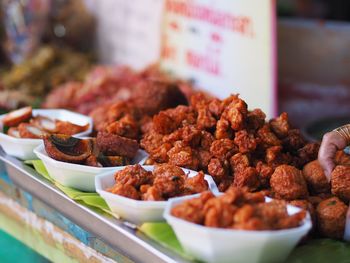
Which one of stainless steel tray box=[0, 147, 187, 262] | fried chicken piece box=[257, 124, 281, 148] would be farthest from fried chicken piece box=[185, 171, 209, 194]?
fried chicken piece box=[257, 124, 281, 148]

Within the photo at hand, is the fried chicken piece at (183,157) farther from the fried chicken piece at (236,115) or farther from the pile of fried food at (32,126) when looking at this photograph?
the pile of fried food at (32,126)

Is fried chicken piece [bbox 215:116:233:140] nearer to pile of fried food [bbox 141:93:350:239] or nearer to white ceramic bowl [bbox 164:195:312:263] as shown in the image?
pile of fried food [bbox 141:93:350:239]

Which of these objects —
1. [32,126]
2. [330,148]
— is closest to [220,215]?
[330,148]

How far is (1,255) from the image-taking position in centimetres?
247

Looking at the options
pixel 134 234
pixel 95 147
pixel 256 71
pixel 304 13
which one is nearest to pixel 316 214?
pixel 134 234

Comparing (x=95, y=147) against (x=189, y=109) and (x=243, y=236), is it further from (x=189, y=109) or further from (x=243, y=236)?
(x=243, y=236)

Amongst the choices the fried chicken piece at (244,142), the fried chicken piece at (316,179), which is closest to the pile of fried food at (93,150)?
the fried chicken piece at (244,142)

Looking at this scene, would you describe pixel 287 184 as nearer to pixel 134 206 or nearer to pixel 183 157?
pixel 183 157

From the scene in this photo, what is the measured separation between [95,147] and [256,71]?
70.2 inches

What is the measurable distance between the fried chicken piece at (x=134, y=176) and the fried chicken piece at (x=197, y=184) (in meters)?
0.13

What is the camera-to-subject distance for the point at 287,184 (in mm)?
1812

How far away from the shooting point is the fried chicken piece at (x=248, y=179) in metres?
1.86

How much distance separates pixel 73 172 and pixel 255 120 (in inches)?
27.1

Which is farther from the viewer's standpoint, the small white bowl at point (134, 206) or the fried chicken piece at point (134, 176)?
the fried chicken piece at point (134, 176)
